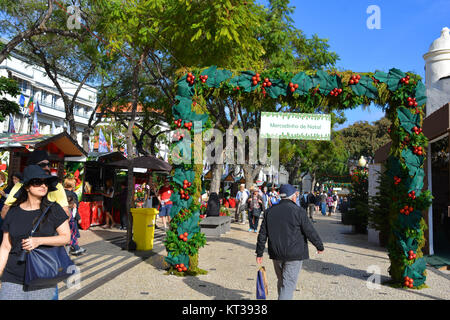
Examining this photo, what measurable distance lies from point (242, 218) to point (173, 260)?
13.1 meters

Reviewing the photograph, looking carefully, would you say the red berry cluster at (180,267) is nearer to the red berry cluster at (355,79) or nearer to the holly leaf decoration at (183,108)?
the holly leaf decoration at (183,108)

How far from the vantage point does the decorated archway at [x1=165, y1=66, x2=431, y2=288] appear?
7.19 m

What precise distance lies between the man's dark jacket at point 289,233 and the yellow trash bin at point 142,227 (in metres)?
5.88

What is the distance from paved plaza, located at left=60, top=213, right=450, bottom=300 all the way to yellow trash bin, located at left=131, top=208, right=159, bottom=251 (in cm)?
35

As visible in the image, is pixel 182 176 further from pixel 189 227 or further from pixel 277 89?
pixel 277 89

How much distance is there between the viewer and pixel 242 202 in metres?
19.0

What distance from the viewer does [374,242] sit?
45.5 ft

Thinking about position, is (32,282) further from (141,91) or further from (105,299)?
(141,91)

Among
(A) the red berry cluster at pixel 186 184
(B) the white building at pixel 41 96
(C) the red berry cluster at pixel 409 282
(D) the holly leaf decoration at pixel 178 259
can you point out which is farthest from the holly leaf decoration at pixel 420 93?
(B) the white building at pixel 41 96

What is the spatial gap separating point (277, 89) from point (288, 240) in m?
3.83

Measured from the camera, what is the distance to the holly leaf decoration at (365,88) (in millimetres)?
7454

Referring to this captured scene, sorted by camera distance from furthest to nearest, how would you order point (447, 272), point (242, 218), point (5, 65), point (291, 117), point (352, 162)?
point (352, 162) < point (5, 65) < point (242, 218) < point (447, 272) < point (291, 117)

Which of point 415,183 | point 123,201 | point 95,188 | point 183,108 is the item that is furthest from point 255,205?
point 415,183
